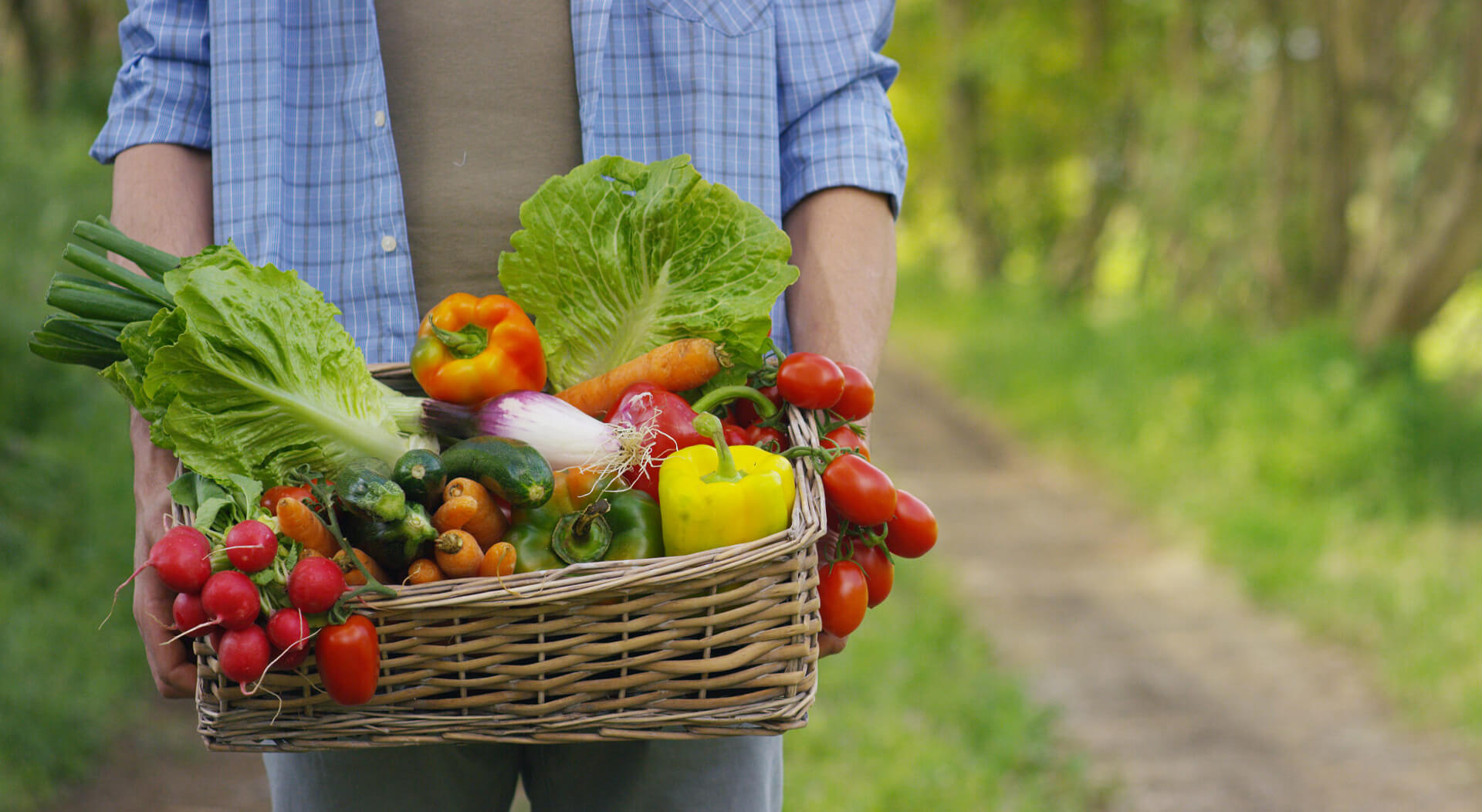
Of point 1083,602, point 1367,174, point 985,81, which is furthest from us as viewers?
point 985,81

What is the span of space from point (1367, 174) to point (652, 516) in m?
10.6

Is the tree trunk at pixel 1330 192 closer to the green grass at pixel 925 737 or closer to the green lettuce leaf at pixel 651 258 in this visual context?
the green grass at pixel 925 737

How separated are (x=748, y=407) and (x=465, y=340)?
0.42 m

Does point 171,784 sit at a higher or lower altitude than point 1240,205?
lower

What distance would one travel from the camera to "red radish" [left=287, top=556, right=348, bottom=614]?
4.38 feet

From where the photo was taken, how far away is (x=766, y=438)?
1.71 meters

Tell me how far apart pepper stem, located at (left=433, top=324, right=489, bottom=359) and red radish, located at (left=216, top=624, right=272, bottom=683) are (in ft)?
1.62


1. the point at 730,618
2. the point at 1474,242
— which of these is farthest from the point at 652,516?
the point at 1474,242

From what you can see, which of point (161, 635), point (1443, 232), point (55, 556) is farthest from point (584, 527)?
point (1443, 232)

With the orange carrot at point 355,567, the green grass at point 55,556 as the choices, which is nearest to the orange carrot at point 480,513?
the orange carrot at point 355,567

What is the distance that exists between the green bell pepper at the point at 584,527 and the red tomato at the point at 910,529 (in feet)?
1.09

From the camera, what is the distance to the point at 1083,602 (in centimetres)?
639

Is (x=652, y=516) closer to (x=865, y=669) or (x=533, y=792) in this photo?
(x=533, y=792)

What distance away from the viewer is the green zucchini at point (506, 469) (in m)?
1.48
